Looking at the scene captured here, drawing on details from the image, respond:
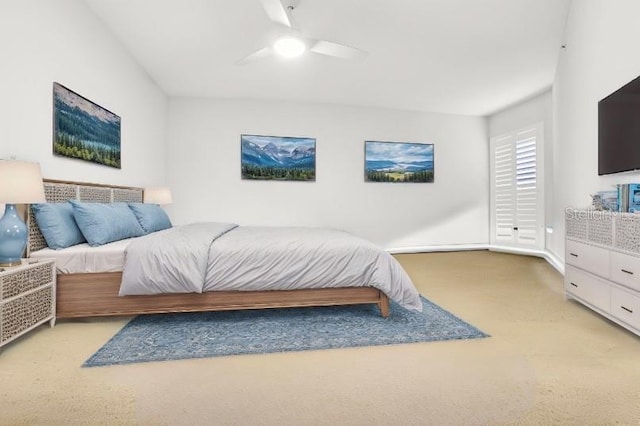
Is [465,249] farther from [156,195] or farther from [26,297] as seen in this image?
[26,297]

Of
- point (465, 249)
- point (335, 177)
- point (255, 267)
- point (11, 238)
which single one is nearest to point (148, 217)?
point (11, 238)

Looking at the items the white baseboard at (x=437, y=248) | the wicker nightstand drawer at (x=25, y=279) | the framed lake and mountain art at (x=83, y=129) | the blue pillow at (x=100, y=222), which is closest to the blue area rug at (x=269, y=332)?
the wicker nightstand drawer at (x=25, y=279)

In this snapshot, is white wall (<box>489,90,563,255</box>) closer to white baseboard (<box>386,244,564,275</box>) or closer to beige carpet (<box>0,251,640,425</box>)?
white baseboard (<box>386,244,564,275</box>)

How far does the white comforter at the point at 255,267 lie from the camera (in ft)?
7.99

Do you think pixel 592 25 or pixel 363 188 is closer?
pixel 592 25

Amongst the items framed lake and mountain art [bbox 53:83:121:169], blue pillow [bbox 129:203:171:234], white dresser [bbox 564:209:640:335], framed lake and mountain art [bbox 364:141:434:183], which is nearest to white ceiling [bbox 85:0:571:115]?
framed lake and mountain art [bbox 364:141:434:183]

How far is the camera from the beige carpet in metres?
1.45

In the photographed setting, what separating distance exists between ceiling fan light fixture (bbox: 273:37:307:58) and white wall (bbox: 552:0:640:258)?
8.61ft

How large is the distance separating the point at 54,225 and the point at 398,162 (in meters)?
5.29

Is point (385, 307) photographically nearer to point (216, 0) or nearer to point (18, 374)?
point (18, 374)

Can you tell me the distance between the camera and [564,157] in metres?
4.24

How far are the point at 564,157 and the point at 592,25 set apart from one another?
5.14 feet

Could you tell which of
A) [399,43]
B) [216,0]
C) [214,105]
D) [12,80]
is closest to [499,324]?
[399,43]

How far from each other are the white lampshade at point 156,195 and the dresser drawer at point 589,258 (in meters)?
4.72
